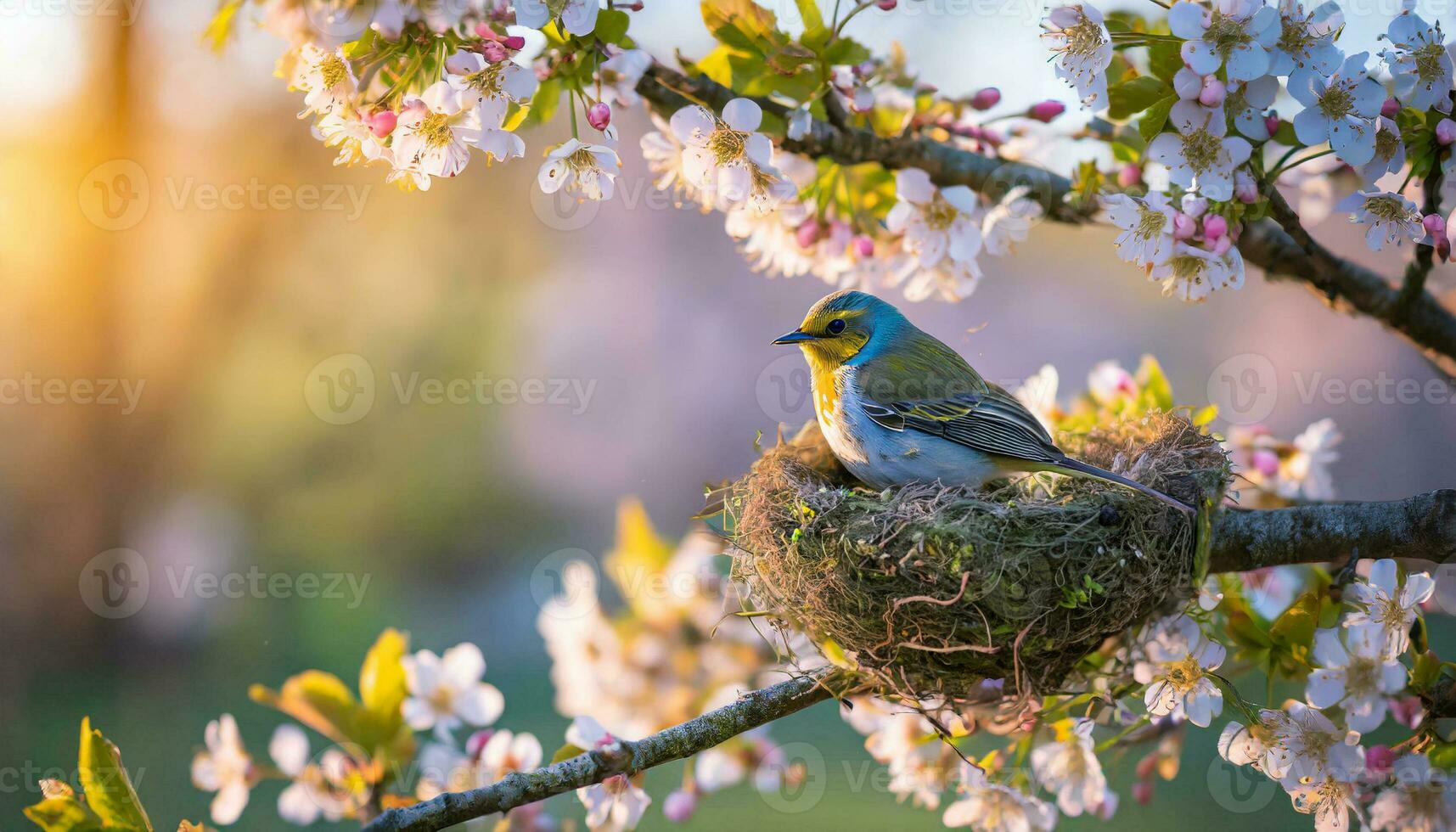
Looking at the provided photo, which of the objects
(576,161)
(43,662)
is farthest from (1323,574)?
→ (43,662)

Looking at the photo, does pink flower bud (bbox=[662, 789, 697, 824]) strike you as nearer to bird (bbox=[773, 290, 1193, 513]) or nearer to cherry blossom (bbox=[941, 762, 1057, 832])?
cherry blossom (bbox=[941, 762, 1057, 832])

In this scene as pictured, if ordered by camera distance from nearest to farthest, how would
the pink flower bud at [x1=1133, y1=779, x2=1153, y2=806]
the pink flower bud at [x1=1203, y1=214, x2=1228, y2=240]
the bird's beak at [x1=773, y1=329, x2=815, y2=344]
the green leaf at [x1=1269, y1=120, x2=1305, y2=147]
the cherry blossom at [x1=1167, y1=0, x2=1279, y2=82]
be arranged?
1. the cherry blossom at [x1=1167, y1=0, x2=1279, y2=82]
2. the pink flower bud at [x1=1203, y1=214, x2=1228, y2=240]
3. the green leaf at [x1=1269, y1=120, x2=1305, y2=147]
4. the pink flower bud at [x1=1133, y1=779, x2=1153, y2=806]
5. the bird's beak at [x1=773, y1=329, x2=815, y2=344]

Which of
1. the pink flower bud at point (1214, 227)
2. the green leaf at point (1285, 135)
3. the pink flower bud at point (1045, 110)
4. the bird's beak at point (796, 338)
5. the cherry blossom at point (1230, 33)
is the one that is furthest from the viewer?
the bird's beak at point (796, 338)

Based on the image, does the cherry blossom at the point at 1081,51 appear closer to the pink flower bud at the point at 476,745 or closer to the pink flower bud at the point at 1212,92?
the pink flower bud at the point at 1212,92

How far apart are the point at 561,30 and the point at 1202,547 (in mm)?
1323

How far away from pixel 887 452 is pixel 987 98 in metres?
0.73

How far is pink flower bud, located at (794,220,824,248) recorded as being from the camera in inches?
80.6

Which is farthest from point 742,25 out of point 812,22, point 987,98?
point 987,98

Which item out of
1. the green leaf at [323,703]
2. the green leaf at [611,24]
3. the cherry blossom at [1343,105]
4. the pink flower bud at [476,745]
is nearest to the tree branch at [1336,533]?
the cherry blossom at [1343,105]

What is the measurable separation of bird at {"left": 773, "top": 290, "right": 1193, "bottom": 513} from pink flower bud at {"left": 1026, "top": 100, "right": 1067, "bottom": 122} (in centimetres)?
55

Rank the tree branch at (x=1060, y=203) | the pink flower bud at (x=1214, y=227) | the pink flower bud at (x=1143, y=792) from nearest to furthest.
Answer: the pink flower bud at (x=1214, y=227), the tree branch at (x=1060, y=203), the pink flower bud at (x=1143, y=792)

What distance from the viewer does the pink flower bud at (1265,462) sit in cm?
230

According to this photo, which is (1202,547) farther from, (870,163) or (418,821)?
(418,821)

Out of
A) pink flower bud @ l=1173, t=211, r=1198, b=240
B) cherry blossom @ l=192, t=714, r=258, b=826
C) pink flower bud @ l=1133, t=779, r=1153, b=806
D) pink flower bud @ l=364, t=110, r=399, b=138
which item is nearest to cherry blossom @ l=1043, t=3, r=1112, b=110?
pink flower bud @ l=1173, t=211, r=1198, b=240
